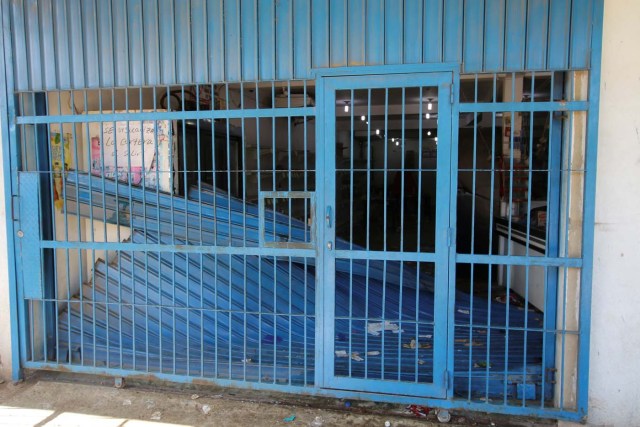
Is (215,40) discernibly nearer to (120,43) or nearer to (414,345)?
(120,43)

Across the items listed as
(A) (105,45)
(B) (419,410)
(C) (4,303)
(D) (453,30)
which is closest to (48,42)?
(A) (105,45)

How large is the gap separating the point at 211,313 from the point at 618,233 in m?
2.96

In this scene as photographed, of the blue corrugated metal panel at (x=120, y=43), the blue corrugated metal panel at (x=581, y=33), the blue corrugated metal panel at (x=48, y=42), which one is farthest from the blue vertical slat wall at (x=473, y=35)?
the blue corrugated metal panel at (x=48, y=42)

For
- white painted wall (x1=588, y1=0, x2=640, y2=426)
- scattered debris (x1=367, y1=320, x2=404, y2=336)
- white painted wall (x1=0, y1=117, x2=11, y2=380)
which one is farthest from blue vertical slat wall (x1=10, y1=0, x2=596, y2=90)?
scattered debris (x1=367, y1=320, x2=404, y2=336)

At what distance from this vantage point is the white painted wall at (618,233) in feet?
8.52

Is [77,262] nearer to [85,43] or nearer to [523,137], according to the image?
[85,43]

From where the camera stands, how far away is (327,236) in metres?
3.00

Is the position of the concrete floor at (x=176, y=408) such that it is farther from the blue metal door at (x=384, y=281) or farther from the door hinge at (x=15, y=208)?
the door hinge at (x=15, y=208)

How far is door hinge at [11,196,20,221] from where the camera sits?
3.36 metres

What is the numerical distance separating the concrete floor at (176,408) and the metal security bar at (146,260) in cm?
14

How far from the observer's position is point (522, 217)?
16.8ft

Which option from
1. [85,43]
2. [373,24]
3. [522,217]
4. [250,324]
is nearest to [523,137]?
[522,217]

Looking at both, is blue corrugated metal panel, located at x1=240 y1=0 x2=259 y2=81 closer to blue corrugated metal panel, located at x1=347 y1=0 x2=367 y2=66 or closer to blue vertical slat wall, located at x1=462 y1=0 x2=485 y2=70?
blue corrugated metal panel, located at x1=347 y1=0 x2=367 y2=66

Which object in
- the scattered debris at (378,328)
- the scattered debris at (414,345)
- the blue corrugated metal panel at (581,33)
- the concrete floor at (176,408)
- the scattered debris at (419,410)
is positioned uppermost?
the blue corrugated metal panel at (581,33)
